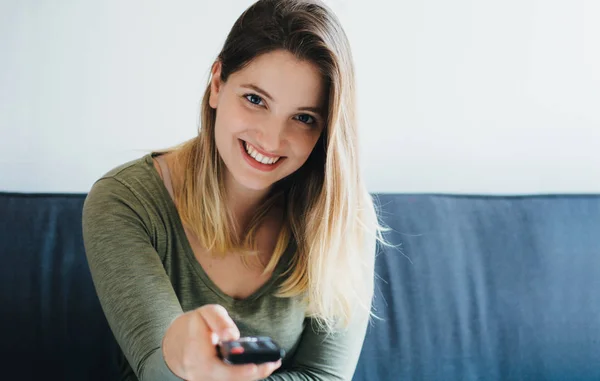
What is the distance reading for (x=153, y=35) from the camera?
1320 mm

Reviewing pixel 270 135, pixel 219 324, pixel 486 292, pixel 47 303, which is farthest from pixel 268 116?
pixel 486 292

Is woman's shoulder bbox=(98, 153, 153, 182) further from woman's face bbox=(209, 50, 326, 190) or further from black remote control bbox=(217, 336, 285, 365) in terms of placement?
black remote control bbox=(217, 336, 285, 365)

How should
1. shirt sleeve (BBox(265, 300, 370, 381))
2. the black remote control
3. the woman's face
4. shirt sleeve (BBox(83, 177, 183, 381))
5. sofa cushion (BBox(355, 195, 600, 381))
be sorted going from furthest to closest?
sofa cushion (BBox(355, 195, 600, 381)) < shirt sleeve (BBox(265, 300, 370, 381)) < the woman's face < shirt sleeve (BBox(83, 177, 183, 381)) < the black remote control

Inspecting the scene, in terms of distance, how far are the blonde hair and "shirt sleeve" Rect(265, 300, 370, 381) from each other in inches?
0.8

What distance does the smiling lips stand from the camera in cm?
95

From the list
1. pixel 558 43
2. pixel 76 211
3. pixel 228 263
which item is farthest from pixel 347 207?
pixel 558 43

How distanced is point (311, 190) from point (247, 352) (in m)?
0.50

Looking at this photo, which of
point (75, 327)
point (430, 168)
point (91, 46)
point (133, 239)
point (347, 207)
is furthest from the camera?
point (430, 168)

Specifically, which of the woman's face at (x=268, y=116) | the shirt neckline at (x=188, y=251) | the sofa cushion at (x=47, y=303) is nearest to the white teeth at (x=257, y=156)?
the woman's face at (x=268, y=116)

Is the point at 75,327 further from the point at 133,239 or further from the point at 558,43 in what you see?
the point at 558,43

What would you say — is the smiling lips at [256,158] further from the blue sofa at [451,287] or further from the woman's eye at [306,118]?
the blue sofa at [451,287]

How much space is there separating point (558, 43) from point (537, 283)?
57 cm

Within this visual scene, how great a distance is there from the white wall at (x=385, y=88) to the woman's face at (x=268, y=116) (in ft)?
1.30

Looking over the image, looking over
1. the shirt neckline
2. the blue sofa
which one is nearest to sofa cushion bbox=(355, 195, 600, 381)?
Result: the blue sofa
